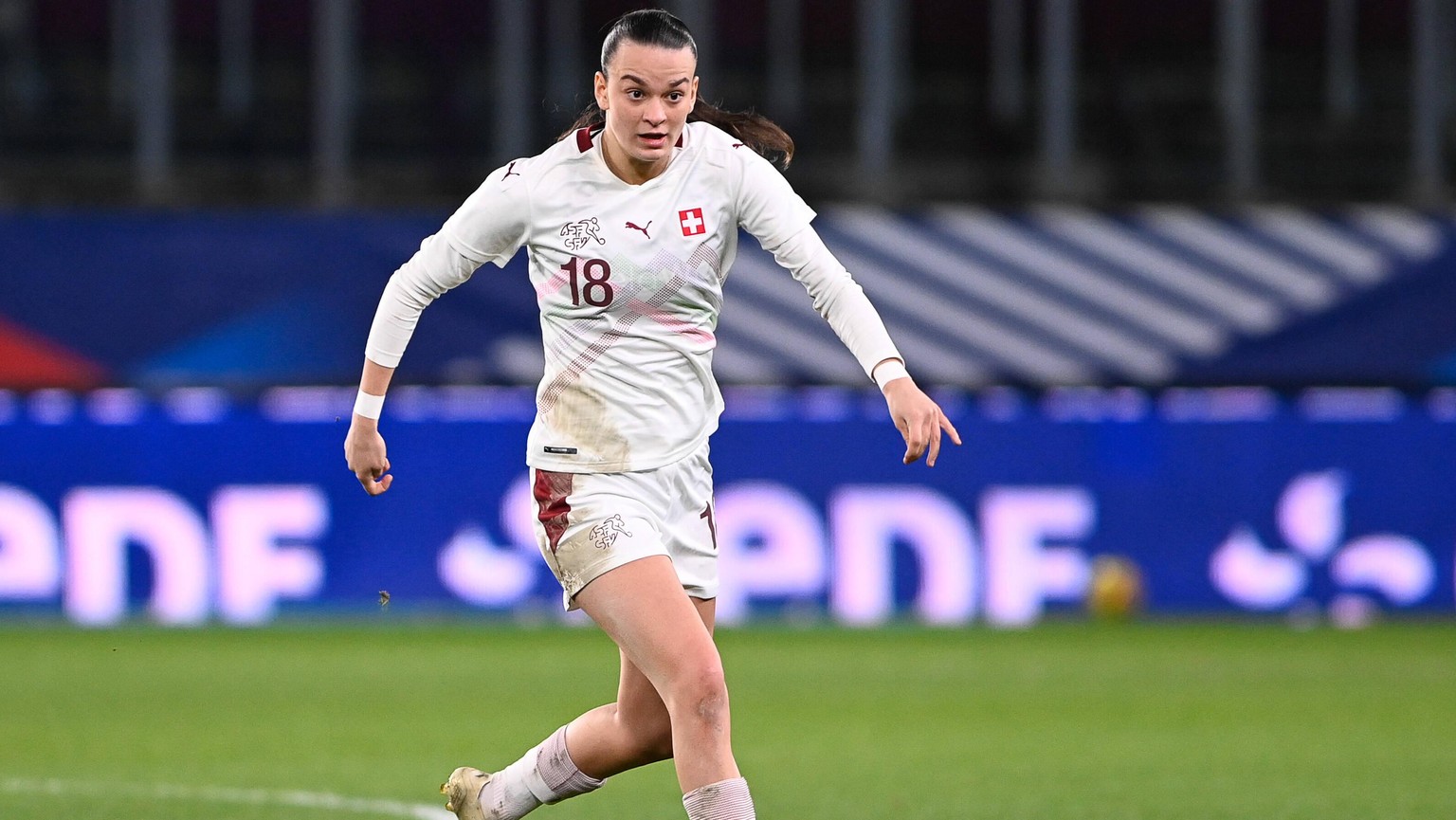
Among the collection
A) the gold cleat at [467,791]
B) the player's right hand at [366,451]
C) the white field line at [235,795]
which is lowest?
the white field line at [235,795]

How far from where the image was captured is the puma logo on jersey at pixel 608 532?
5273 mm

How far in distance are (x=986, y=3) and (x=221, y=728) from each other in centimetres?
1193

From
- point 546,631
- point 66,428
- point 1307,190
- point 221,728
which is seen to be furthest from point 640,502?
point 1307,190

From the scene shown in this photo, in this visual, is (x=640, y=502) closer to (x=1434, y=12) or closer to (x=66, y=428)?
(x=66, y=428)

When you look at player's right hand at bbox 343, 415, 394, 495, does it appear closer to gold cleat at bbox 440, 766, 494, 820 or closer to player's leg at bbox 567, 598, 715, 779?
player's leg at bbox 567, 598, 715, 779

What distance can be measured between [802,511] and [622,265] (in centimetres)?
1014

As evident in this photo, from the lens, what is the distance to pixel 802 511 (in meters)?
15.4

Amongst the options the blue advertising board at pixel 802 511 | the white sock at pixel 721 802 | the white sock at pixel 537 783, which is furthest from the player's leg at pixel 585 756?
the blue advertising board at pixel 802 511

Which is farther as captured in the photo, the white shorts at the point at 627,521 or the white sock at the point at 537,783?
the white sock at the point at 537,783

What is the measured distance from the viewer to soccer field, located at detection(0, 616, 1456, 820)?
7.60 m

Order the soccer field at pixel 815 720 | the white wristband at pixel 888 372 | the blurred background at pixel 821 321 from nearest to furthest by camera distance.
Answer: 1. the white wristband at pixel 888 372
2. the soccer field at pixel 815 720
3. the blurred background at pixel 821 321

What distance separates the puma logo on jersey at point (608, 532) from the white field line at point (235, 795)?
6.61 ft

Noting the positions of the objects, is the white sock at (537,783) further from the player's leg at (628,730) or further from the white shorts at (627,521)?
the white shorts at (627,521)

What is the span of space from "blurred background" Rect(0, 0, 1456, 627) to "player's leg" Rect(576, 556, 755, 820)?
9.93 metres
